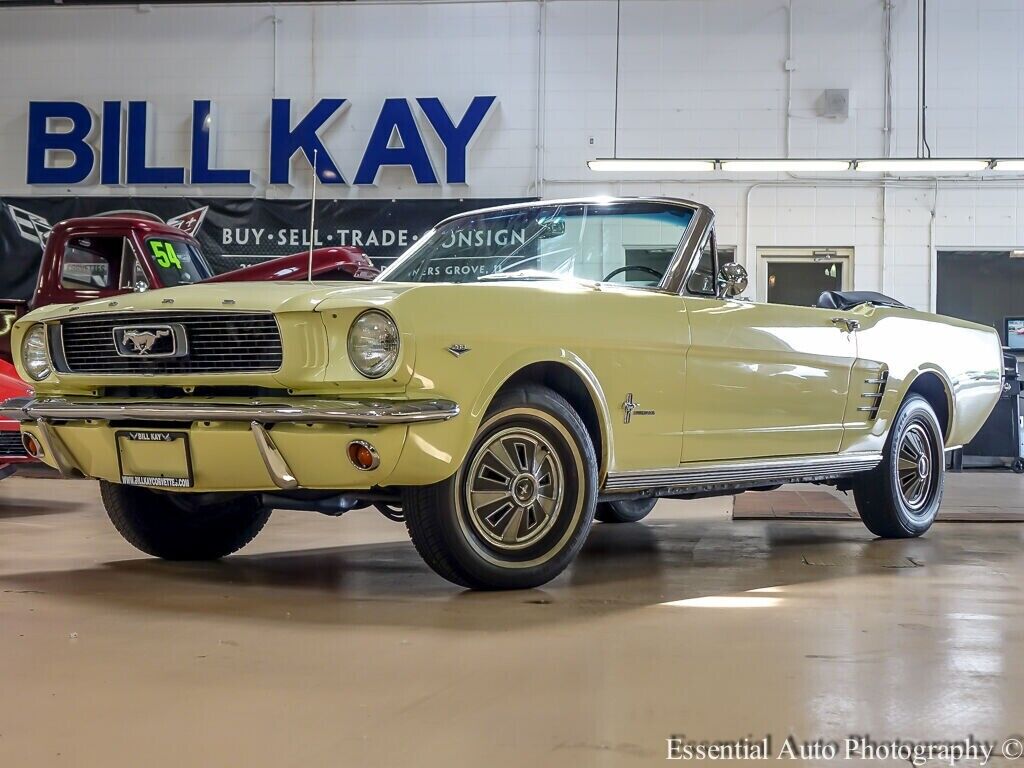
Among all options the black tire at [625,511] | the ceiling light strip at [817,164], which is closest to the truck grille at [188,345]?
the black tire at [625,511]

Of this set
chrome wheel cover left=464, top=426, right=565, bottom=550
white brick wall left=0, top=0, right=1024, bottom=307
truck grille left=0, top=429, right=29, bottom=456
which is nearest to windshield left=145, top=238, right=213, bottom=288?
truck grille left=0, top=429, right=29, bottom=456

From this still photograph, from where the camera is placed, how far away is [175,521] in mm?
4688

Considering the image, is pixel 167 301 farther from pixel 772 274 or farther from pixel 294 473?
pixel 772 274

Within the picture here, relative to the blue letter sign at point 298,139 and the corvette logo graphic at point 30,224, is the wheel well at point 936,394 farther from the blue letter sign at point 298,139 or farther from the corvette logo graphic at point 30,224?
the corvette logo graphic at point 30,224

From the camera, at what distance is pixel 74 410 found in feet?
12.9

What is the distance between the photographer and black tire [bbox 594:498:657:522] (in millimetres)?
6617

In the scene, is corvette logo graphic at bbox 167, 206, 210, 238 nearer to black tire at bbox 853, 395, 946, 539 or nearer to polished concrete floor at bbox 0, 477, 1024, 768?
polished concrete floor at bbox 0, 477, 1024, 768

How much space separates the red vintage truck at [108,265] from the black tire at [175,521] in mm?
4655

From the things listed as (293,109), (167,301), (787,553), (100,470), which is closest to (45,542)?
(100,470)

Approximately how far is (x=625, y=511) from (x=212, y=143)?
983 cm

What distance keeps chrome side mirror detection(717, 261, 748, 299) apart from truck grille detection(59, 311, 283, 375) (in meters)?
1.96

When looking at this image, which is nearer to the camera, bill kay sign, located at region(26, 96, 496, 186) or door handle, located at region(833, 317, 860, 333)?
door handle, located at region(833, 317, 860, 333)

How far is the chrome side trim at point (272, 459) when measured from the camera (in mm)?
3549

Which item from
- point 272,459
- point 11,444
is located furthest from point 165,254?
point 272,459
